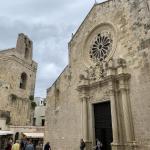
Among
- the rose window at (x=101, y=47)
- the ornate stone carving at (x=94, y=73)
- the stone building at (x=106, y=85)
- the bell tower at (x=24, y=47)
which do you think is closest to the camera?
the stone building at (x=106, y=85)

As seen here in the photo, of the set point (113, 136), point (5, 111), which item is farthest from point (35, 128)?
point (113, 136)

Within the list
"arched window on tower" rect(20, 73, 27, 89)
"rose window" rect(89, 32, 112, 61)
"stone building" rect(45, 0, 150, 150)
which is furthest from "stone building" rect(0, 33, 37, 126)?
"rose window" rect(89, 32, 112, 61)

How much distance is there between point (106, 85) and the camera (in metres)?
11.5

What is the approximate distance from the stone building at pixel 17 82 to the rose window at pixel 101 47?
11.8 metres

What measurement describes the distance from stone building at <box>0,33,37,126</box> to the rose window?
38.6 feet

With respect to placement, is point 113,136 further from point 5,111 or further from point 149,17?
point 5,111

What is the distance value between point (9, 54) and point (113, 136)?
53.5 ft

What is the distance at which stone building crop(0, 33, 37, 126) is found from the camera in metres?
21.5

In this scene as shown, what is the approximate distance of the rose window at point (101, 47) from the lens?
40.9 ft

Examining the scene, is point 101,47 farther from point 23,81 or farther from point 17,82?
point 23,81

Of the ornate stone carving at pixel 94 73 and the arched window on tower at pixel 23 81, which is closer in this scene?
the ornate stone carving at pixel 94 73

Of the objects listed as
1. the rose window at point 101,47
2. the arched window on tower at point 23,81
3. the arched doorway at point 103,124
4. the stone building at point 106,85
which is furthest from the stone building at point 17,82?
the arched doorway at point 103,124

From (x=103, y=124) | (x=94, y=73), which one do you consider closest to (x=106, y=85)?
(x=94, y=73)

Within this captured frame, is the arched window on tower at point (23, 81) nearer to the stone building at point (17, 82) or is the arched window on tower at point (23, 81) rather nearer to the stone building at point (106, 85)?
the stone building at point (17, 82)
